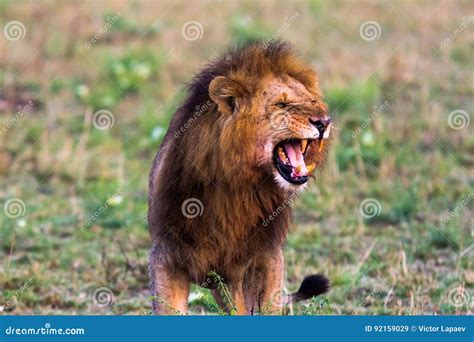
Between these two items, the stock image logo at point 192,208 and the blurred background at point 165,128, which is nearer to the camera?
the stock image logo at point 192,208

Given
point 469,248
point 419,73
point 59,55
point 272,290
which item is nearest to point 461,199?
point 469,248

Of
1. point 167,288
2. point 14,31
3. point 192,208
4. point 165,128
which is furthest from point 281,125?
point 14,31

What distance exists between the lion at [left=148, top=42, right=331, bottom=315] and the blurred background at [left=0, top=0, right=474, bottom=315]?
0.37 meters

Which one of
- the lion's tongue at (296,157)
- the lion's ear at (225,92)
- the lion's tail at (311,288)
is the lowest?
the lion's tail at (311,288)

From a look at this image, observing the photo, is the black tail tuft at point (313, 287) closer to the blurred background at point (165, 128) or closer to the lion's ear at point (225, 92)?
the blurred background at point (165, 128)

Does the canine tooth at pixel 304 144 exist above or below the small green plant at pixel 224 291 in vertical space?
above

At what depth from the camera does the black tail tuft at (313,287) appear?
281 inches

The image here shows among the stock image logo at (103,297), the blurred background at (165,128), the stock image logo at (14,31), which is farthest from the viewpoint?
the stock image logo at (14,31)

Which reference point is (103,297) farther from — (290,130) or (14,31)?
(14,31)

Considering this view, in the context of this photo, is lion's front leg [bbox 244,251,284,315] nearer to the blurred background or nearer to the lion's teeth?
the blurred background

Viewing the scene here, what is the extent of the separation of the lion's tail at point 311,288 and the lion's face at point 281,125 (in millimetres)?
977

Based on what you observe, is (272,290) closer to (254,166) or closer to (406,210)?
(254,166)

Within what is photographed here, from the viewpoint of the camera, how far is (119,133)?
39.3 feet

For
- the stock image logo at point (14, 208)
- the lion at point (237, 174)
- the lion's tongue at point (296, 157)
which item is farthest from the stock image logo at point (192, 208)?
the stock image logo at point (14, 208)
